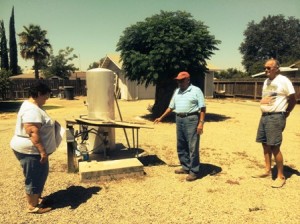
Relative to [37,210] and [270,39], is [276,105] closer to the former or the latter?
[37,210]

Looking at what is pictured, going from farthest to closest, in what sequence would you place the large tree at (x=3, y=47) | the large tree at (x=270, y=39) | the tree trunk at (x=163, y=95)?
the large tree at (x=270, y=39), the large tree at (x=3, y=47), the tree trunk at (x=163, y=95)

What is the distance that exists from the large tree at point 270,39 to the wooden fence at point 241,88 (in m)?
48.1

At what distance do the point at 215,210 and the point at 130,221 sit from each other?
1301 mm

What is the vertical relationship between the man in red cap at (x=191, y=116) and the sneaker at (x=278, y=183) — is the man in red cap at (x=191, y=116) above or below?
above

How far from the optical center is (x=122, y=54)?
14250 mm

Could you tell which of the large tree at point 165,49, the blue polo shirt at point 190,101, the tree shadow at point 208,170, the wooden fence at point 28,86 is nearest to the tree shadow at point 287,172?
the tree shadow at point 208,170

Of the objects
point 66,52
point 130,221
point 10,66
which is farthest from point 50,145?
point 66,52

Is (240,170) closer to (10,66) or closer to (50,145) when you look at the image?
(50,145)

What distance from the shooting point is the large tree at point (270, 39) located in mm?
76938

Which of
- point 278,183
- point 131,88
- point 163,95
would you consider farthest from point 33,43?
point 278,183

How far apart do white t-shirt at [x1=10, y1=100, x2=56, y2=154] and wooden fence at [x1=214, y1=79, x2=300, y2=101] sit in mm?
22381

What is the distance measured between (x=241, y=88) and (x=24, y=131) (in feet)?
87.0

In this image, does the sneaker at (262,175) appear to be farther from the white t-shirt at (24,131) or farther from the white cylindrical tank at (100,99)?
the white t-shirt at (24,131)

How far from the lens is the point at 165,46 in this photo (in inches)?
508
